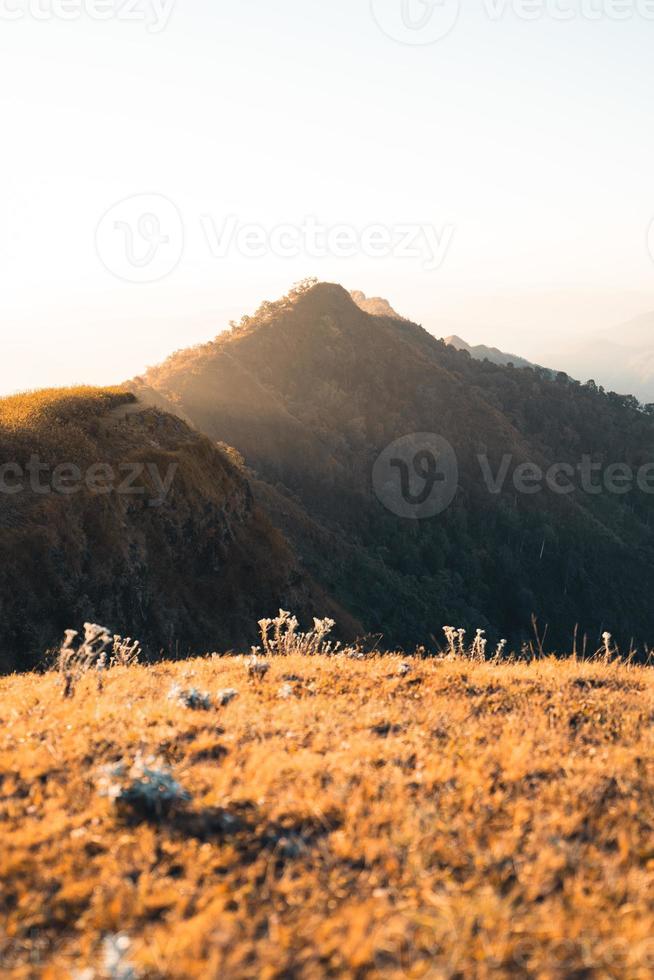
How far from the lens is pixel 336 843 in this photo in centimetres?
497

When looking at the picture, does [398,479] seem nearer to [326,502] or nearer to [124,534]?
[326,502]

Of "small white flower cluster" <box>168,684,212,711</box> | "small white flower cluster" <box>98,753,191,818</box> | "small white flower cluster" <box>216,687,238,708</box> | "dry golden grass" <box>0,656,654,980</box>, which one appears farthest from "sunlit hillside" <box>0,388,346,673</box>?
"small white flower cluster" <box>98,753,191,818</box>

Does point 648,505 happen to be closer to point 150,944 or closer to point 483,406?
point 483,406

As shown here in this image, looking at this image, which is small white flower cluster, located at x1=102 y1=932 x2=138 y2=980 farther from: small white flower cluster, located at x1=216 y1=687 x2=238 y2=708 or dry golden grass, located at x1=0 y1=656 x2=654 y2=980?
small white flower cluster, located at x1=216 y1=687 x2=238 y2=708

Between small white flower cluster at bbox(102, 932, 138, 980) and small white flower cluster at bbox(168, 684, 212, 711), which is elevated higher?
small white flower cluster at bbox(102, 932, 138, 980)

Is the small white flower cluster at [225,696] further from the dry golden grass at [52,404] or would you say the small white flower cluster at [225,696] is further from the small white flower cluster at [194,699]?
the dry golden grass at [52,404]

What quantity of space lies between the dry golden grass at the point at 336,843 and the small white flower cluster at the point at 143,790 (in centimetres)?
12

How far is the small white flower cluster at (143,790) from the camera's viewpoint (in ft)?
17.5

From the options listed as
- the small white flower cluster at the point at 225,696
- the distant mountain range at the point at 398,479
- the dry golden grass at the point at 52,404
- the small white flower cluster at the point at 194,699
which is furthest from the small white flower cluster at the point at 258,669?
the distant mountain range at the point at 398,479

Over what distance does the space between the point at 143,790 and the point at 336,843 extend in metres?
1.59

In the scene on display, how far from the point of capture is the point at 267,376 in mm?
93875

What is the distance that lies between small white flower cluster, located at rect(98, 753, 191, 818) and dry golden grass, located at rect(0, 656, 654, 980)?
120 millimetres

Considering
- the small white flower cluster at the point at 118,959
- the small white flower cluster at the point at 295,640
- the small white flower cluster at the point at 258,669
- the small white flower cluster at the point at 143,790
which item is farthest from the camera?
the small white flower cluster at the point at 295,640

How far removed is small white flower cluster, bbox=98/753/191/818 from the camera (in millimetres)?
5336
